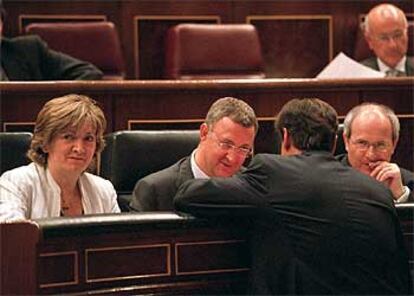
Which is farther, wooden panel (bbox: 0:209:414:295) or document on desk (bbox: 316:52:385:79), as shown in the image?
document on desk (bbox: 316:52:385:79)

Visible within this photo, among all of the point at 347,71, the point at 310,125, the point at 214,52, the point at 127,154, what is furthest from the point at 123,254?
the point at 214,52

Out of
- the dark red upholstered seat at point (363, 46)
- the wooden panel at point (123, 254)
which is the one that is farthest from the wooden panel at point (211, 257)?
the dark red upholstered seat at point (363, 46)

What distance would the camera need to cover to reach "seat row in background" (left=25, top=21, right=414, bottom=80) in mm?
3650

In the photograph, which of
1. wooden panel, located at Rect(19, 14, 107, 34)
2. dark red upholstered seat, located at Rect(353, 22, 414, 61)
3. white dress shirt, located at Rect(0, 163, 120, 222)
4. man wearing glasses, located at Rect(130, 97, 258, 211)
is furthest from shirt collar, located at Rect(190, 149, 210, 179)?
dark red upholstered seat, located at Rect(353, 22, 414, 61)

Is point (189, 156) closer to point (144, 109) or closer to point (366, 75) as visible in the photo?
point (144, 109)

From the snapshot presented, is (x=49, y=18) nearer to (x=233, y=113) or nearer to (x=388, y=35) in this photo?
(x=388, y=35)

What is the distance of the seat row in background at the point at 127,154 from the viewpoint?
7.92ft

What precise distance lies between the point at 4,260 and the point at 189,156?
2.53 feet

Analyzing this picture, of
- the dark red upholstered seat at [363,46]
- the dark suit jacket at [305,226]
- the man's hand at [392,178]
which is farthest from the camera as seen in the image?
the dark red upholstered seat at [363,46]

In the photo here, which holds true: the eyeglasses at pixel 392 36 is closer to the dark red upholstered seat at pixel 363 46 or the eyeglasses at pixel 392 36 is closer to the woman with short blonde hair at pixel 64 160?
the dark red upholstered seat at pixel 363 46

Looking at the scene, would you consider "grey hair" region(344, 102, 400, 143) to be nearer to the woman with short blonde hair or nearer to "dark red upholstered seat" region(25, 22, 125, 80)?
the woman with short blonde hair

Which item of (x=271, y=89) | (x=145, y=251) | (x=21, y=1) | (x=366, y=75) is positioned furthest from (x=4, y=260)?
(x=21, y=1)

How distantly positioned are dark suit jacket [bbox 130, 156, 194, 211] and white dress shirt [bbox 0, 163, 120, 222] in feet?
0.25

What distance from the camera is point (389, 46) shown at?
12.1ft
